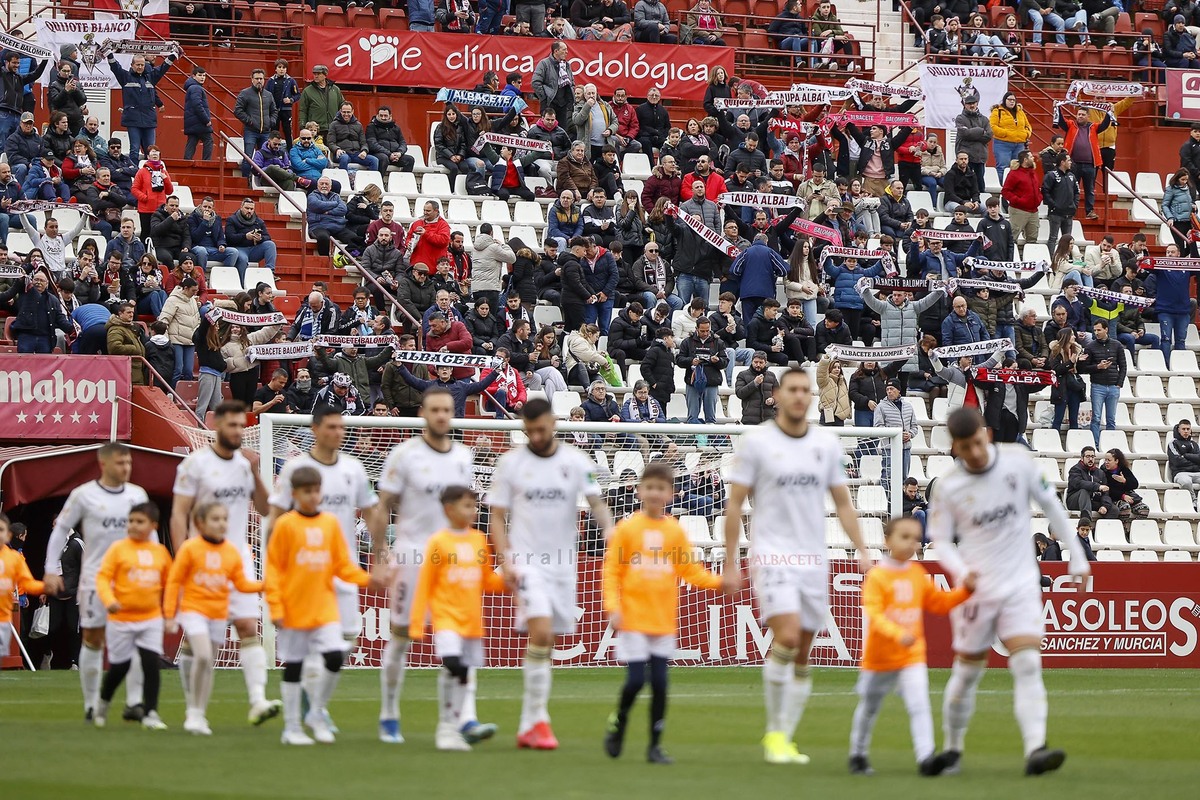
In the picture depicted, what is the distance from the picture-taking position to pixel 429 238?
27047 millimetres

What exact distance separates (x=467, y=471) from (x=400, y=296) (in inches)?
568

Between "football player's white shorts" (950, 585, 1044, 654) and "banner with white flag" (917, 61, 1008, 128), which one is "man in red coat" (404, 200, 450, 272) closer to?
"banner with white flag" (917, 61, 1008, 128)

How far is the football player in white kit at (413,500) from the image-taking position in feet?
39.4

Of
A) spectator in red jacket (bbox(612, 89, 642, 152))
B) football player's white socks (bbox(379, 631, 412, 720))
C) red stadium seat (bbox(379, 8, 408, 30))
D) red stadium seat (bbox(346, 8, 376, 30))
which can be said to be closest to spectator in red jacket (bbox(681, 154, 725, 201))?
→ spectator in red jacket (bbox(612, 89, 642, 152))

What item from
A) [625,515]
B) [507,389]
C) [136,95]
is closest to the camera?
[625,515]

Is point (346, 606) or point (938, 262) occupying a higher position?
point (938, 262)

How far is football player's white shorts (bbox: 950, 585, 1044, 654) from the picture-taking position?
34.7 ft

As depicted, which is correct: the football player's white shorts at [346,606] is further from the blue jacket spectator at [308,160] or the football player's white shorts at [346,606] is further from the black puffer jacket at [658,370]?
the blue jacket spectator at [308,160]

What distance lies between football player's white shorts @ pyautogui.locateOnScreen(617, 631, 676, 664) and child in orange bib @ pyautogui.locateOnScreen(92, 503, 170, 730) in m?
3.76

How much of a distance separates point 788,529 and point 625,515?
33.2 feet

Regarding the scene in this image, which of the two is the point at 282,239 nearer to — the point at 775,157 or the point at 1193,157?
the point at 775,157

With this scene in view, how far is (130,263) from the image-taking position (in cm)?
2517

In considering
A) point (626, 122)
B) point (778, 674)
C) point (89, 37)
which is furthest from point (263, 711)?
point (626, 122)

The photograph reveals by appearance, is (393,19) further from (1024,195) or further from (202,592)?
(202,592)
